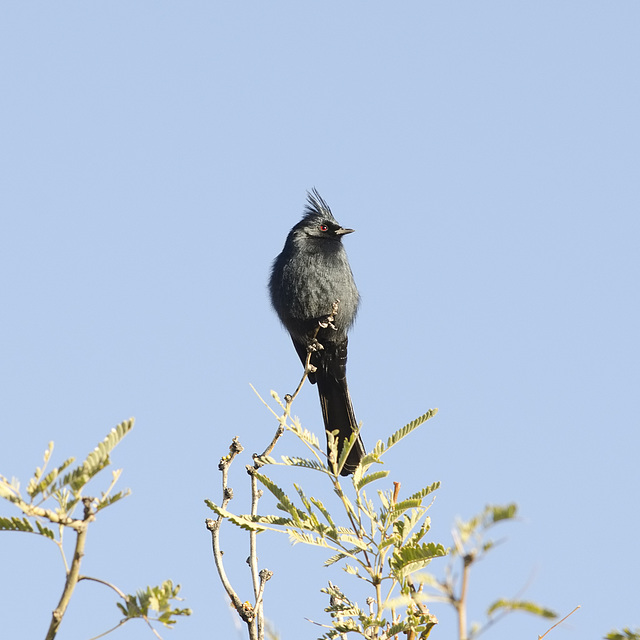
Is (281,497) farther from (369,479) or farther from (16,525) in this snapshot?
(16,525)

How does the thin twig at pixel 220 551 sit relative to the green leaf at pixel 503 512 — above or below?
above

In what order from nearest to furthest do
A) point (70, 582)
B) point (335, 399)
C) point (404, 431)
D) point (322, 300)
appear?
point (70, 582)
point (404, 431)
point (322, 300)
point (335, 399)

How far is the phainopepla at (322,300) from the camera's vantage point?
6949 millimetres

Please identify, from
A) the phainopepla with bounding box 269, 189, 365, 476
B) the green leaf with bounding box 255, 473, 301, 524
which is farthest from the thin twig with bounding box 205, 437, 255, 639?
the phainopepla with bounding box 269, 189, 365, 476

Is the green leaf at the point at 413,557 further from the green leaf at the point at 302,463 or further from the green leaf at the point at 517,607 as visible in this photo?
the green leaf at the point at 517,607

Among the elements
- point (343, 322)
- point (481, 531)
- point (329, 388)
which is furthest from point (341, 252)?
point (481, 531)

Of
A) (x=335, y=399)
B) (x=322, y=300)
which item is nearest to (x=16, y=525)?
(x=322, y=300)

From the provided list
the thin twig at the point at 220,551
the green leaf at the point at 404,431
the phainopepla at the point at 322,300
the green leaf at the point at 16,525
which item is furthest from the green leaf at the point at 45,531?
the phainopepla at the point at 322,300

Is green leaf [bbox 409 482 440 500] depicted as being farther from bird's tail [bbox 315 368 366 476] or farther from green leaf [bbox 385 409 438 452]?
A: bird's tail [bbox 315 368 366 476]

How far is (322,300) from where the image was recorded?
694 centimetres

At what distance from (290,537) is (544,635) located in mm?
742

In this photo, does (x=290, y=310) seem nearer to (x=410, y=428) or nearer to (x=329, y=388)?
(x=329, y=388)

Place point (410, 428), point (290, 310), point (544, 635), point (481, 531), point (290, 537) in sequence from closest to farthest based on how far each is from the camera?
point (481, 531) < point (544, 635) < point (290, 537) < point (410, 428) < point (290, 310)

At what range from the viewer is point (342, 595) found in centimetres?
244
